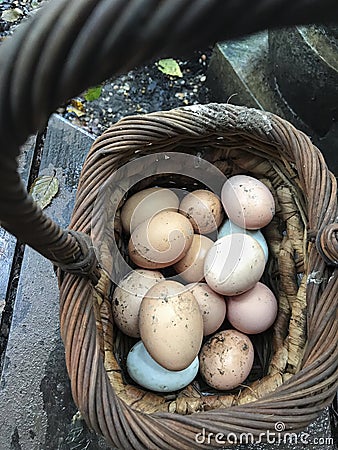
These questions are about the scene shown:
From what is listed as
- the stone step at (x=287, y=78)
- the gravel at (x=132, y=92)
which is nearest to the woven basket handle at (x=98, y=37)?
the stone step at (x=287, y=78)

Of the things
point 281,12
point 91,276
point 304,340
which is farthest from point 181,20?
point 304,340

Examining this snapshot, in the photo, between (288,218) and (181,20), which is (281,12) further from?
(288,218)

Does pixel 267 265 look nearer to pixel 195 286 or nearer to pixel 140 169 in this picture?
pixel 195 286

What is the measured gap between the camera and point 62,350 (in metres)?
1.00

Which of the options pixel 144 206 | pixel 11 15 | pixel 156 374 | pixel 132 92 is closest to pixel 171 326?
pixel 156 374

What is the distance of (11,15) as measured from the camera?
154cm

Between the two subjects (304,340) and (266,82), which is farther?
(266,82)

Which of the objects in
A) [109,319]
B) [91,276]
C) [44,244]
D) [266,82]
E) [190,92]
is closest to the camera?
[44,244]

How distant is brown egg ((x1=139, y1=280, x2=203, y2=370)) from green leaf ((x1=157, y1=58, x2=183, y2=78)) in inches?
32.1

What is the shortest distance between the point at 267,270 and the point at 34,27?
2.64 ft

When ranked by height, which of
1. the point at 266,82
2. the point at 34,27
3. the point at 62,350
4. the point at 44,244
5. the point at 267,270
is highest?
the point at 34,27

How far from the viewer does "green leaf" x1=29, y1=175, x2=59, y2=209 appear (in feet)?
3.68

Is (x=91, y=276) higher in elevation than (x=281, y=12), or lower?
lower

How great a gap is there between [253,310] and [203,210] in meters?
0.20
